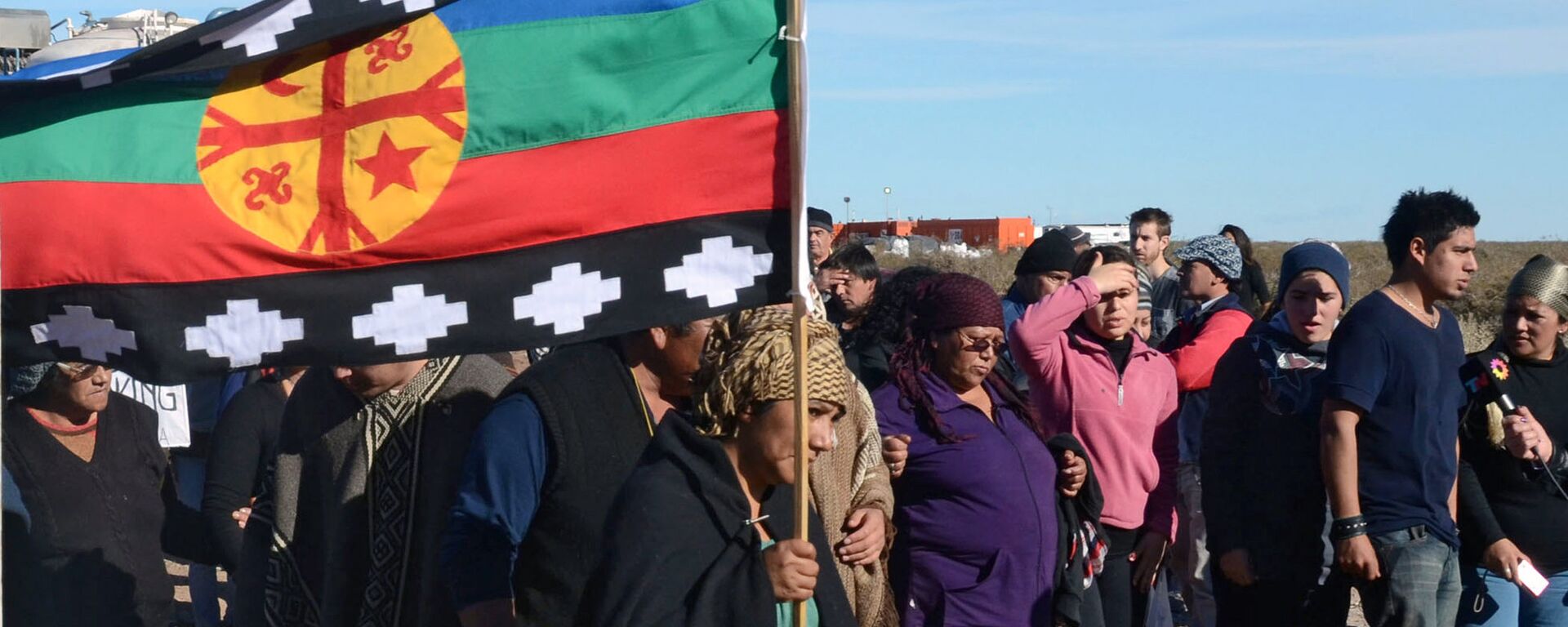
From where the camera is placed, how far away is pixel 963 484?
4.88m

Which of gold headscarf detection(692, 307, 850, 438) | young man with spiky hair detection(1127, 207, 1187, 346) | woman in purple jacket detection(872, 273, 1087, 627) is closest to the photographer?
gold headscarf detection(692, 307, 850, 438)

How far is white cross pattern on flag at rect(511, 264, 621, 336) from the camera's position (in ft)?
11.7

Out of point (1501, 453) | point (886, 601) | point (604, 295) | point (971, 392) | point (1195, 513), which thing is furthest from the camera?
point (1195, 513)

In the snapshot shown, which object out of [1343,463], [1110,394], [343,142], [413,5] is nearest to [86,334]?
[343,142]

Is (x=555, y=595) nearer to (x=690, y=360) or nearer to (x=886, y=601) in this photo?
(x=690, y=360)

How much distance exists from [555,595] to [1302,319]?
3.15 meters

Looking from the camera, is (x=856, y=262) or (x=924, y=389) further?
(x=856, y=262)

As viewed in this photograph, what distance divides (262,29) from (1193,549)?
450 cm

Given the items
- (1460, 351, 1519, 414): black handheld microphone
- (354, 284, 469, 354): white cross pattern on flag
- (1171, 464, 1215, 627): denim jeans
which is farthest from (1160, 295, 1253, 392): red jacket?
(354, 284, 469, 354): white cross pattern on flag

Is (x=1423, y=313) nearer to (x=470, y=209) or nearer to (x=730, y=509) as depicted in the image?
(x=730, y=509)

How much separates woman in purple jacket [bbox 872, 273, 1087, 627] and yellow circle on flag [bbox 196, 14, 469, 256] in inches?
69.4

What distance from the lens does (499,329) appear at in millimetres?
3605

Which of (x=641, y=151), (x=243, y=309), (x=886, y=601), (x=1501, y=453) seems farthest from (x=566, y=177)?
(x=1501, y=453)

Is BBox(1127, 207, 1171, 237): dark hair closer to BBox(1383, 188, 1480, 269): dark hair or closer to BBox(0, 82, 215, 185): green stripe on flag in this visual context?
BBox(1383, 188, 1480, 269): dark hair
